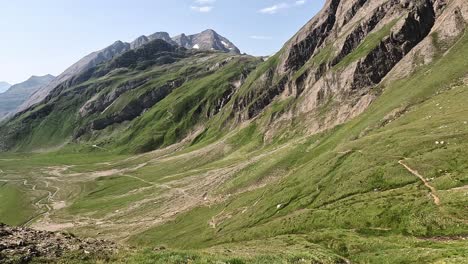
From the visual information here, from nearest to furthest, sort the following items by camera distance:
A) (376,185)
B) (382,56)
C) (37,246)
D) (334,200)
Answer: (37,246), (376,185), (334,200), (382,56)

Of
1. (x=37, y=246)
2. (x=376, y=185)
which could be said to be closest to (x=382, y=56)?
(x=376, y=185)

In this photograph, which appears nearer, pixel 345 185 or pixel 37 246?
pixel 37 246

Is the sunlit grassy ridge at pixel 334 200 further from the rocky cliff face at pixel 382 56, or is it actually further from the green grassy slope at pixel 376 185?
the rocky cliff face at pixel 382 56

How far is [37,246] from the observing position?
96.0 ft

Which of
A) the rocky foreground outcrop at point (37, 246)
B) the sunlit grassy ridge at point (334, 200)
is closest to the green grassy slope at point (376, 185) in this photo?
the sunlit grassy ridge at point (334, 200)

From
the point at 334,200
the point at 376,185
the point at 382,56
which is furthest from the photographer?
the point at 382,56

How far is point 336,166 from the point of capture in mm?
96562

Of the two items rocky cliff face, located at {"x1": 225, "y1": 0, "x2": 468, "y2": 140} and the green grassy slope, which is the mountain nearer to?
the green grassy slope

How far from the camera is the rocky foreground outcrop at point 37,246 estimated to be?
26511 millimetres

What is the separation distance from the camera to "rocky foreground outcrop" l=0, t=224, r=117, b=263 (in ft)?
87.0

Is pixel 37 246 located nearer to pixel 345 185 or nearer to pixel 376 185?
pixel 376 185

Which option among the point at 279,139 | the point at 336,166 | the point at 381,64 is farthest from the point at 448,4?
the point at 336,166

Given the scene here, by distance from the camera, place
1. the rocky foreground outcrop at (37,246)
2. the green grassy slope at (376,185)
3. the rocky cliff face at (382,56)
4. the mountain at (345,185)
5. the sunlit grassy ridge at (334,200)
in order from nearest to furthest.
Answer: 1. the rocky foreground outcrop at (37,246)
2. the sunlit grassy ridge at (334,200)
3. the mountain at (345,185)
4. the green grassy slope at (376,185)
5. the rocky cliff face at (382,56)

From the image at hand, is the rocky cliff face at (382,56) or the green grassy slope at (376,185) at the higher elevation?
the rocky cliff face at (382,56)
